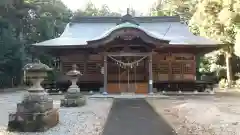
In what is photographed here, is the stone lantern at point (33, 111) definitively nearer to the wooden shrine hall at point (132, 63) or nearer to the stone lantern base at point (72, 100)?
the stone lantern base at point (72, 100)

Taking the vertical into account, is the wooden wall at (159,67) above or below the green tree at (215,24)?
below

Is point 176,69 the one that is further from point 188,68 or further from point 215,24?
point 215,24

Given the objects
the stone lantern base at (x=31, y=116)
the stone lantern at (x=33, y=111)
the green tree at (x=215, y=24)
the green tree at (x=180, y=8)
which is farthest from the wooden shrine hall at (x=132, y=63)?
the green tree at (x=180, y=8)

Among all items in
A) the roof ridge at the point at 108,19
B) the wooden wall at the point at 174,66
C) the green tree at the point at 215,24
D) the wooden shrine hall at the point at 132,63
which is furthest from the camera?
the roof ridge at the point at 108,19

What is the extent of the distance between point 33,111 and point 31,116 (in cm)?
12

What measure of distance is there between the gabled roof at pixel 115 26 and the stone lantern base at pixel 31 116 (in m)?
12.0

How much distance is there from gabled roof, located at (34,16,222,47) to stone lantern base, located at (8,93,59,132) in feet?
39.4

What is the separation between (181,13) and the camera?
118ft

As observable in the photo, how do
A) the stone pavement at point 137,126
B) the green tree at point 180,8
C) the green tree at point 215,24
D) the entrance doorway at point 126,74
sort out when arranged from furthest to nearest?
the green tree at point 180,8, the green tree at point 215,24, the entrance doorway at point 126,74, the stone pavement at point 137,126

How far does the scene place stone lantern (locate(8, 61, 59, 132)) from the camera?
6660 mm

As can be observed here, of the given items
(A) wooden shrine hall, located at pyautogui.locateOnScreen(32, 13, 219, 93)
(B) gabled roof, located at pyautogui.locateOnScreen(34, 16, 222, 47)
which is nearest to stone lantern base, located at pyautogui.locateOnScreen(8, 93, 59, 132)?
(A) wooden shrine hall, located at pyautogui.locateOnScreen(32, 13, 219, 93)

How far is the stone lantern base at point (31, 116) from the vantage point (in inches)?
262


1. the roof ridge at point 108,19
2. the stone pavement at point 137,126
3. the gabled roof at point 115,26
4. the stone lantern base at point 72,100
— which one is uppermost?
the roof ridge at point 108,19

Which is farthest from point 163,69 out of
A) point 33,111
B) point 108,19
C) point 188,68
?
point 33,111
